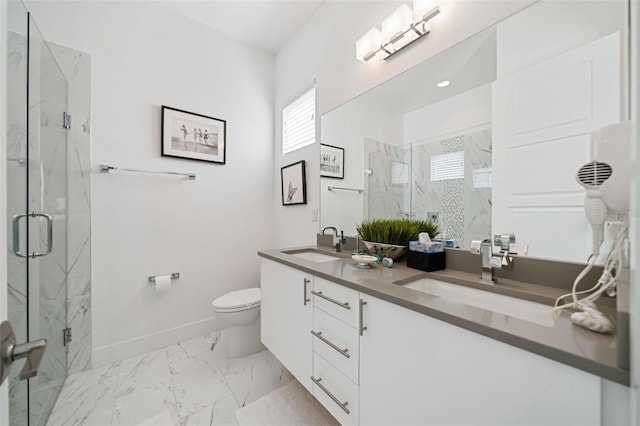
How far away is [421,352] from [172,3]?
2.89 m

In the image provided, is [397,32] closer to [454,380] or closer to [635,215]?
[635,215]

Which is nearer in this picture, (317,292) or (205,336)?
(317,292)

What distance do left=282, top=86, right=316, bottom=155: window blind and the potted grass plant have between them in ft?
3.44

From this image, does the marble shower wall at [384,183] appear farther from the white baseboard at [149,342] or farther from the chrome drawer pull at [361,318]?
the white baseboard at [149,342]

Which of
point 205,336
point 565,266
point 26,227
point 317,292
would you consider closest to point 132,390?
point 205,336

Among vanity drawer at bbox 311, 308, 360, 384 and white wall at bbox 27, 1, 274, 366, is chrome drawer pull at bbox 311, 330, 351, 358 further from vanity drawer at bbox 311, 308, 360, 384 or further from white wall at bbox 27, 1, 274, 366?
white wall at bbox 27, 1, 274, 366

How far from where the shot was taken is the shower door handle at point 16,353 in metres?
0.42

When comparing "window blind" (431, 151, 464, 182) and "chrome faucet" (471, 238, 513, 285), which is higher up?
"window blind" (431, 151, 464, 182)

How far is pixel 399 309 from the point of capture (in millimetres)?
844

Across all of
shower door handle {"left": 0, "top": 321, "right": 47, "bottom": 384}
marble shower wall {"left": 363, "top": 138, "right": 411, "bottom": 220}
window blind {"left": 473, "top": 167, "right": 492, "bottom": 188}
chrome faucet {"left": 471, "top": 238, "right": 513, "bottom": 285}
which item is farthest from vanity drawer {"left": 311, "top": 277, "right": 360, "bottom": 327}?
shower door handle {"left": 0, "top": 321, "right": 47, "bottom": 384}

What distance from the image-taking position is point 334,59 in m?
1.91

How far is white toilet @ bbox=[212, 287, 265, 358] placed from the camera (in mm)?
1800

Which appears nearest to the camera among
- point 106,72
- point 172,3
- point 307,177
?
point 106,72

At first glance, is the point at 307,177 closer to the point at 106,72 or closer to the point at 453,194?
the point at 453,194
